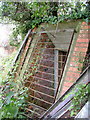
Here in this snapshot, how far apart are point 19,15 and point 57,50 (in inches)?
57.7

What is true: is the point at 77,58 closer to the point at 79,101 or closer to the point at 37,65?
the point at 37,65

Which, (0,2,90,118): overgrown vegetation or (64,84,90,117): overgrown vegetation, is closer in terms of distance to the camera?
(64,84,90,117): overgrown vegetation

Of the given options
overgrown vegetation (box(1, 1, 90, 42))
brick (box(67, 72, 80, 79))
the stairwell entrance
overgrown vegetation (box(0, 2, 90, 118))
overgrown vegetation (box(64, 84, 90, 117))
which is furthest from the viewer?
the stairwell entrance

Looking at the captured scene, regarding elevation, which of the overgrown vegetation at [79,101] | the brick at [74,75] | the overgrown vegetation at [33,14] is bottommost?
the overgrown vegetation at [79,101]

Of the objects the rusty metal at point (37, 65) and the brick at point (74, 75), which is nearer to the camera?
the brick at point (74, 75)

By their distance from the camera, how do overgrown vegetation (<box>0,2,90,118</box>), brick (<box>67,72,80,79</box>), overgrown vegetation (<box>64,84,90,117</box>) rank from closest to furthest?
overgrown vegetation (<box>64,84,90,117</box>) → brick (<box>67,72,80,79</box>) → overgrown vegetation (<box>0,2,90,118</box>)

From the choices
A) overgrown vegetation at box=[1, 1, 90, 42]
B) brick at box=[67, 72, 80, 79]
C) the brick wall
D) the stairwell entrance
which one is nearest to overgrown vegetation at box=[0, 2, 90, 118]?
overgrown vegetation at box=[1, 1, 90, 42]

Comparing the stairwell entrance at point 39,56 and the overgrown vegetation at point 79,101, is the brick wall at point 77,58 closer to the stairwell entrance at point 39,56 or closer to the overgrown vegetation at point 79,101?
the stairwell entrance at point 39,56

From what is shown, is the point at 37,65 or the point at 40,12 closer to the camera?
the point at 40,12

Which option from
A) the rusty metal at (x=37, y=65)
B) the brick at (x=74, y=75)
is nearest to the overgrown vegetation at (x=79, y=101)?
the brick at (x=74, y=75)

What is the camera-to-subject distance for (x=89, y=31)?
2.65 metres

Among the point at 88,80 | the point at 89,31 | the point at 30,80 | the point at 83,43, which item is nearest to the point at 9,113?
the point at 88,80

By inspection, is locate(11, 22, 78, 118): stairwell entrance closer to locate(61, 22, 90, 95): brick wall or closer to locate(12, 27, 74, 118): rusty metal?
locate(12, 27, 74, 118): rusty metal

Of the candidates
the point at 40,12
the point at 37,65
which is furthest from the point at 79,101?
the point at 40,12
